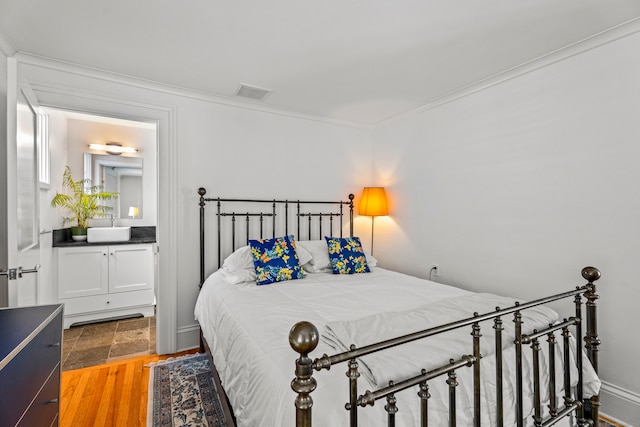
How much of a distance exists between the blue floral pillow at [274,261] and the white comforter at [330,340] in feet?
0.35

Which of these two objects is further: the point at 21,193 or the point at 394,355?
the point at 21,193

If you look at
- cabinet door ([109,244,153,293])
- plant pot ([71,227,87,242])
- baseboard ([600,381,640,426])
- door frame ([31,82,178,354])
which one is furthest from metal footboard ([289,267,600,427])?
plant pot ([71,227,87,242])

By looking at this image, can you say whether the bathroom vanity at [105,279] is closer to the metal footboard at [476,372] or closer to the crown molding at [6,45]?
the crown molding at [6,45]

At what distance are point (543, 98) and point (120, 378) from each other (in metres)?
3.91

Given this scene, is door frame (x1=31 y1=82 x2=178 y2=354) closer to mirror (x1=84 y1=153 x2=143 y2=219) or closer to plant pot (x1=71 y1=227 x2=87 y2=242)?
plant pot (x1=71 y1=227 x2=87 y2=242)

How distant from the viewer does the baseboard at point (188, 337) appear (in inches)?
116

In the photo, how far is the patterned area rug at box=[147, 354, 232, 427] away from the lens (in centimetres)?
198

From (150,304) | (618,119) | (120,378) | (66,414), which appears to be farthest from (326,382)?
(150,304)

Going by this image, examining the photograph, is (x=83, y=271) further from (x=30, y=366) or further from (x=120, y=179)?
(x=30, y=366)

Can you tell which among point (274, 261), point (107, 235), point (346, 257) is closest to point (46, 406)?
point (274, 261)

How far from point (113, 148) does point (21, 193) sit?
2.82m

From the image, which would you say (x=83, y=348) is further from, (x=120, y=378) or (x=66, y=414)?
(x=66, y=414)

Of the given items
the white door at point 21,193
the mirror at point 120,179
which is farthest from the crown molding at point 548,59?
the mirror at point 120,179

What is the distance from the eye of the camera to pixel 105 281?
3727 millimetres
